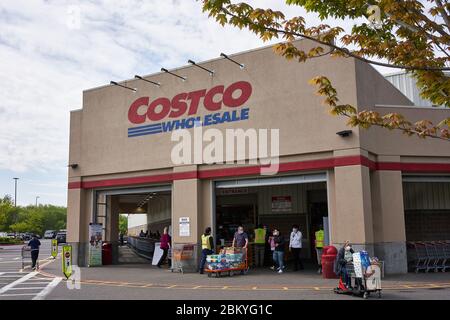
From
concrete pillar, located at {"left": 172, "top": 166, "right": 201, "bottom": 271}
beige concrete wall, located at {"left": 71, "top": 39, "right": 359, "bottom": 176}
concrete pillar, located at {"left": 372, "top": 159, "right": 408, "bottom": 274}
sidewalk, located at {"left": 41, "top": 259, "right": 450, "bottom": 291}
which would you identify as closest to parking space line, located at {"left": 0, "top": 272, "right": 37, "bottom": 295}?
sidewalk, located at {"left": 41, "top": 259, "right": 450, "bottom": 291}

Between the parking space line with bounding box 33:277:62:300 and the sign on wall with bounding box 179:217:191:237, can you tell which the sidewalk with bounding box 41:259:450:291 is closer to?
the parking space line with bounding box 33:277:62:300

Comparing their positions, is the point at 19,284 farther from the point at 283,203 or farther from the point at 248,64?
the point at 283,203

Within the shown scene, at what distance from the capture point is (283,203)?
81.9 ft

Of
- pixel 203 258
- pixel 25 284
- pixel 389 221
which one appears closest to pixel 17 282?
pixel 25 284

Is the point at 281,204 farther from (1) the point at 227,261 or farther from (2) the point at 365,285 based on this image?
(2) the point at 365,285

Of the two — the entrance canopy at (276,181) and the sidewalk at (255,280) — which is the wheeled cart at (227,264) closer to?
the sidewalk at (255,280)

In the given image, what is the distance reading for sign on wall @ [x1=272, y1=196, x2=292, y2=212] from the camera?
977 inches

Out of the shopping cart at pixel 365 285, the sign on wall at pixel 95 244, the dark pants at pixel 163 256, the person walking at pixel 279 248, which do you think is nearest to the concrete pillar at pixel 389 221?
the person walking at pixel 279 248

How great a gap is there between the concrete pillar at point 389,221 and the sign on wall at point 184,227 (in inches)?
286

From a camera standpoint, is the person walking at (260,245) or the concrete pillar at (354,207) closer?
the concrete pillar at (354,207)

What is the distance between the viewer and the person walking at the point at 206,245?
17906 mm

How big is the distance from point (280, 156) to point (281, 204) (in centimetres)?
760

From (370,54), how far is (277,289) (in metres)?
7.07
